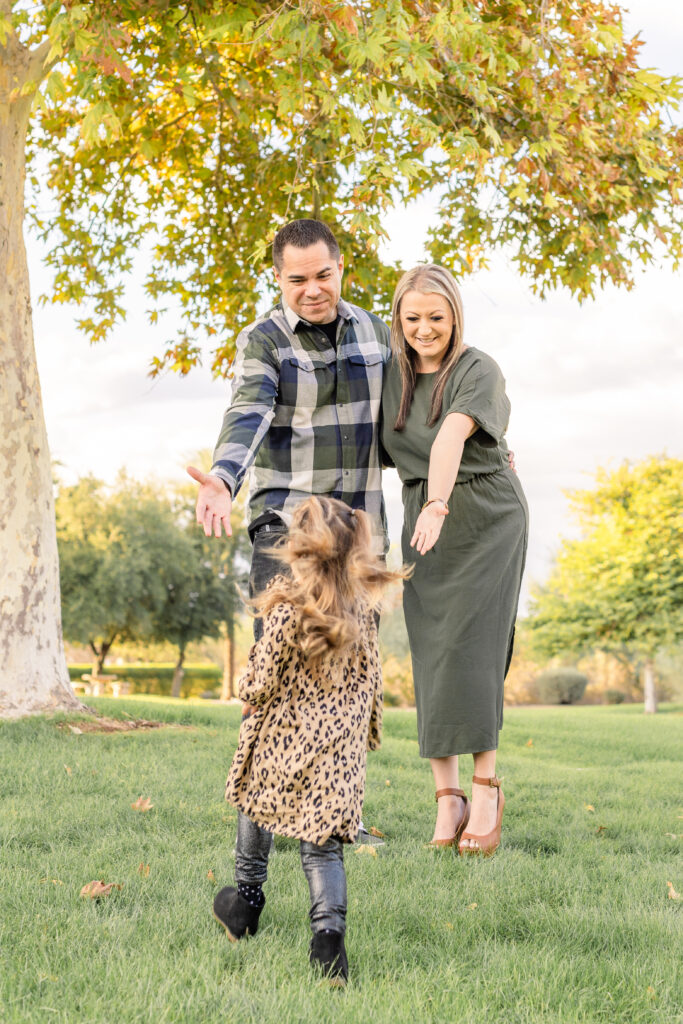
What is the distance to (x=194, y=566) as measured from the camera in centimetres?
3294

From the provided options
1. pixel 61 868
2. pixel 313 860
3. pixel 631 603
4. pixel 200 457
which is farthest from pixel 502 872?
pixel 200 457

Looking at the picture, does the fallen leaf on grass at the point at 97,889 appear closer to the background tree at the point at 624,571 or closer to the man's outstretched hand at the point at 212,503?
the man's outstretched hand at the point at 212,503

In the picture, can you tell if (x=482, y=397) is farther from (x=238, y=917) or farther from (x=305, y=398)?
(x=238, y=917)

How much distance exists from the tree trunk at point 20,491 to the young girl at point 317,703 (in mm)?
5742

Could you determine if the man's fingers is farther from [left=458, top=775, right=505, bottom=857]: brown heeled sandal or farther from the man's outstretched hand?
[left=458, top=775, right=505, bottom=857]: brown heeled sandal

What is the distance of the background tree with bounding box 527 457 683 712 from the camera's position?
26.0 metres

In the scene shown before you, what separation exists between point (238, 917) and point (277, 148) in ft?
32.1

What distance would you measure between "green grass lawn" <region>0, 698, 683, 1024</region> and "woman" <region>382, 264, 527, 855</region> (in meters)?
0.43

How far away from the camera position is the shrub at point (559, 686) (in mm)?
36219

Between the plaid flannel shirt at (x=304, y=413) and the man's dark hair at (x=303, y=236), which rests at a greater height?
the man's dark hair at (x=303, y=236)

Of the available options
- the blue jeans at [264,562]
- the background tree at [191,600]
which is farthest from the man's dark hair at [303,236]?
the background tree at [191,600]

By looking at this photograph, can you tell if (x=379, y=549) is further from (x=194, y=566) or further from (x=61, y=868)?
(x=194, y=566)

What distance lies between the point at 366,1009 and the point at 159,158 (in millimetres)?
11252

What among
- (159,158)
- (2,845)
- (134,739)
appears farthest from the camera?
(159,158)
